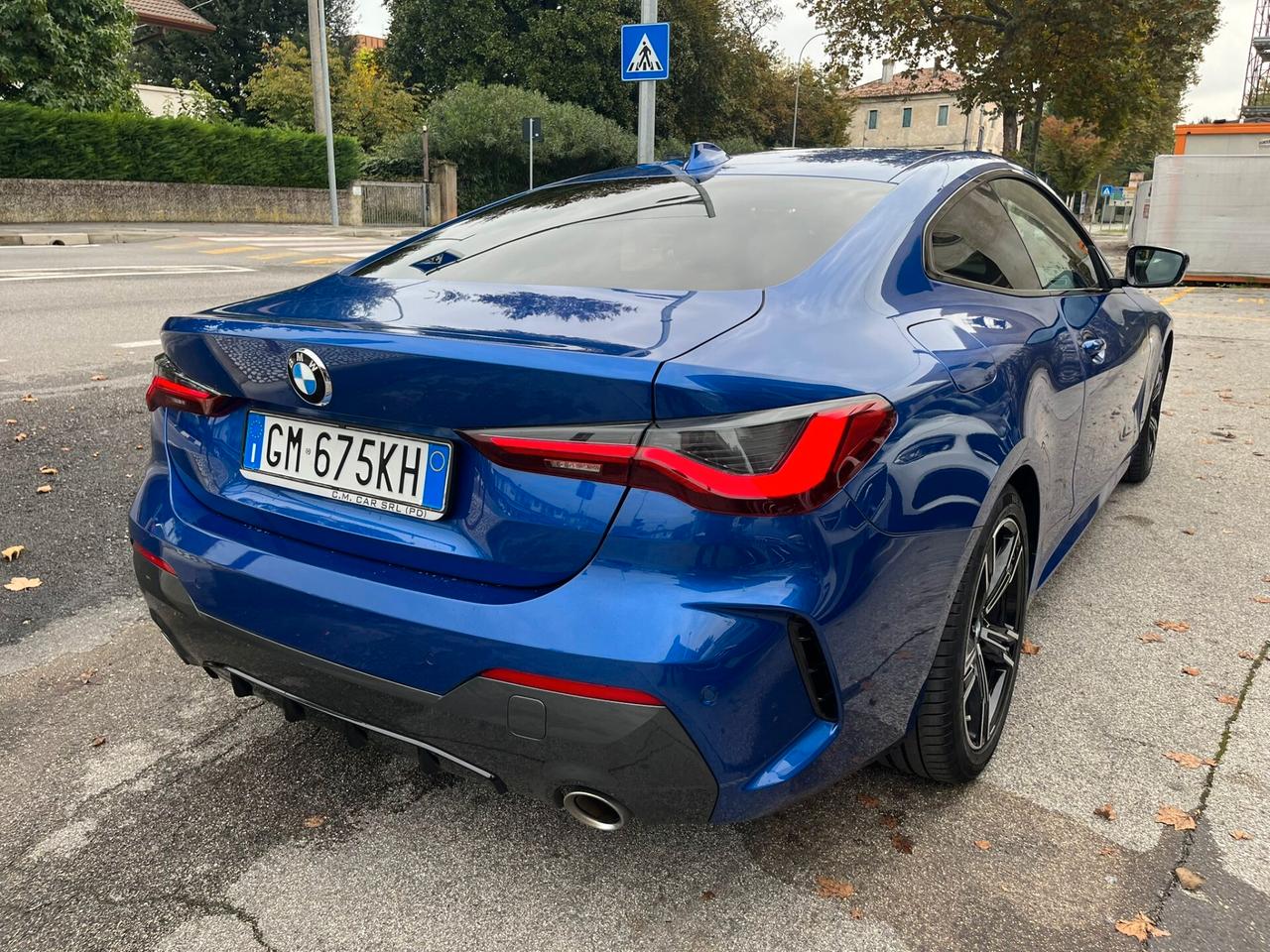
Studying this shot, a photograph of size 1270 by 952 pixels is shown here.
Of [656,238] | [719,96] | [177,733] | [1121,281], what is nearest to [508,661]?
[656,238]

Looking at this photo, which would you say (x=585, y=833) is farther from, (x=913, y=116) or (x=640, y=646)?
(x=913, y=116)

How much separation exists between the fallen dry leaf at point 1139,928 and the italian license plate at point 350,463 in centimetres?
154

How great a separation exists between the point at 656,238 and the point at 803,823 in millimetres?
1397

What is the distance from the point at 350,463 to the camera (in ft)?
6.32

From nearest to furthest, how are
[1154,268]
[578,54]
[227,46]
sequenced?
[1154,268], [578,54], [227,46]

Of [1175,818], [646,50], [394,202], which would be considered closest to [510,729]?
[1175,818]

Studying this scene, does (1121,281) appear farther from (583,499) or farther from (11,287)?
(11,287)

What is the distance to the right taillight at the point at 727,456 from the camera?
162 cm

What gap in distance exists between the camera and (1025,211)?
3.17 meters

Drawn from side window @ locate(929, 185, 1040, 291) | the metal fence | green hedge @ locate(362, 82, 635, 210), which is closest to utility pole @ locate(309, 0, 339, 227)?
the metal fence

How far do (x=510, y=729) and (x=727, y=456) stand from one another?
60cm

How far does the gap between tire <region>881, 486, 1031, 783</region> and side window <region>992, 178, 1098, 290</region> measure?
981 millimetres

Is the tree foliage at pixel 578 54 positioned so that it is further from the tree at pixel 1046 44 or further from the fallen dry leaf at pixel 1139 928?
the fallen dry leaf at pixel 1139 928

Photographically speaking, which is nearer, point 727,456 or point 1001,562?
point 727,456
